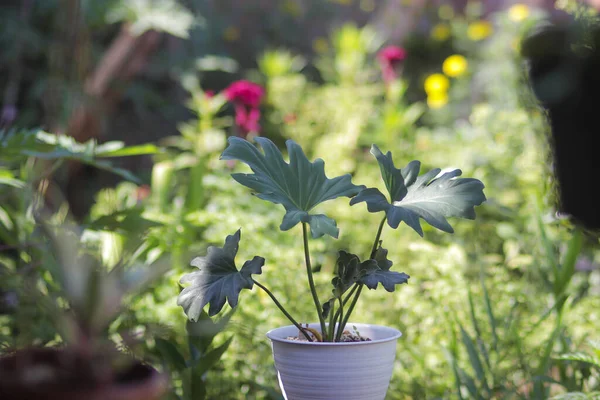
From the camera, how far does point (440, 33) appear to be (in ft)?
14.5

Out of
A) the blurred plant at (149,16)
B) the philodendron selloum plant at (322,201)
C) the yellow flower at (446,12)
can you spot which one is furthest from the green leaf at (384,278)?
the yellow flower at (446,12)

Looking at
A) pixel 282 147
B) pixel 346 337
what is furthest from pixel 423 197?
pixel 282 147

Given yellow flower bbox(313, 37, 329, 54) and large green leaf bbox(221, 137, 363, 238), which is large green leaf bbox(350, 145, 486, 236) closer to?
large green leaf bbox(221, 137, 363, 238)

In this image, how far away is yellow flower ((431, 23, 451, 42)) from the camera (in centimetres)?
443

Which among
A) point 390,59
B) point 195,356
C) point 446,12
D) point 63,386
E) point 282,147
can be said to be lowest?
point 195,356

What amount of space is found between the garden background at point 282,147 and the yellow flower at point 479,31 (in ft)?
0.04

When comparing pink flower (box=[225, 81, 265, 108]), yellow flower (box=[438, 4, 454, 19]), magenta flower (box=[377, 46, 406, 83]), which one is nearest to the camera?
pink flower (box=[225, 81, 265, 108])

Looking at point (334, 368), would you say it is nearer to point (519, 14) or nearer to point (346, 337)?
point (346, 337)

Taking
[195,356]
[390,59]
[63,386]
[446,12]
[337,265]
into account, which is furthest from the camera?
[446,12]

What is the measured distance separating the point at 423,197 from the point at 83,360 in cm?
69

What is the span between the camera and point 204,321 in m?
1.36

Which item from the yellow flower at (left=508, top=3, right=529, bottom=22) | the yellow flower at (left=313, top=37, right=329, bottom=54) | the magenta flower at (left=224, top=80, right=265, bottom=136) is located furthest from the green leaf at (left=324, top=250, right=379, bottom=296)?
the yellow flower at (left=313, top=37, right=329, bottom=54)

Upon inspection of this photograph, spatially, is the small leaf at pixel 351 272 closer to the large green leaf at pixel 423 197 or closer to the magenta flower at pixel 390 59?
the large green leaf at pixel 423 197

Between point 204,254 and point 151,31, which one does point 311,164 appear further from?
point 151,31
